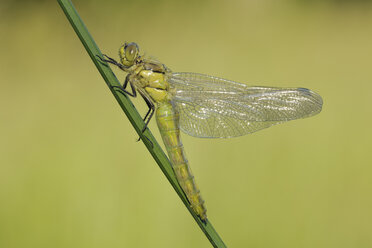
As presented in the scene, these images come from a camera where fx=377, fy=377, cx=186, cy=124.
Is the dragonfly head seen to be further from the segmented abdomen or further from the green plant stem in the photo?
the green plant stem

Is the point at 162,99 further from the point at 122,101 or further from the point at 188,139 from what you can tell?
the point at 188,139

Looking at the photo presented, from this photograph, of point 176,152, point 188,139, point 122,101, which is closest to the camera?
point 122,101

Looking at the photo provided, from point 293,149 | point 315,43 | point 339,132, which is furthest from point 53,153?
point 315,43

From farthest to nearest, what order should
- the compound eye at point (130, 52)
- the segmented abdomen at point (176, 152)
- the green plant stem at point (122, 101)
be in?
the compound eye at point (130, 52) → the segmented abdomen at point (176, 152) → the green plant stem at point (122, 101)

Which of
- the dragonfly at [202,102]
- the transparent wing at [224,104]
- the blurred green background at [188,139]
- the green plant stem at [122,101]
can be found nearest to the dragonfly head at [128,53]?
the dragonfly at [202,102]

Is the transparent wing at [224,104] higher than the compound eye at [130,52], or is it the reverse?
the compound eye at [130,52]

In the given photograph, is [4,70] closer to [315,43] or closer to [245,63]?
[245,63]

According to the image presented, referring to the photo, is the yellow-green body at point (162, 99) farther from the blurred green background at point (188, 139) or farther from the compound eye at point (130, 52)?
the blurred green background at point (188, 139)

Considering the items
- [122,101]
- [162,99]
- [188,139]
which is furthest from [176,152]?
[188,139]
